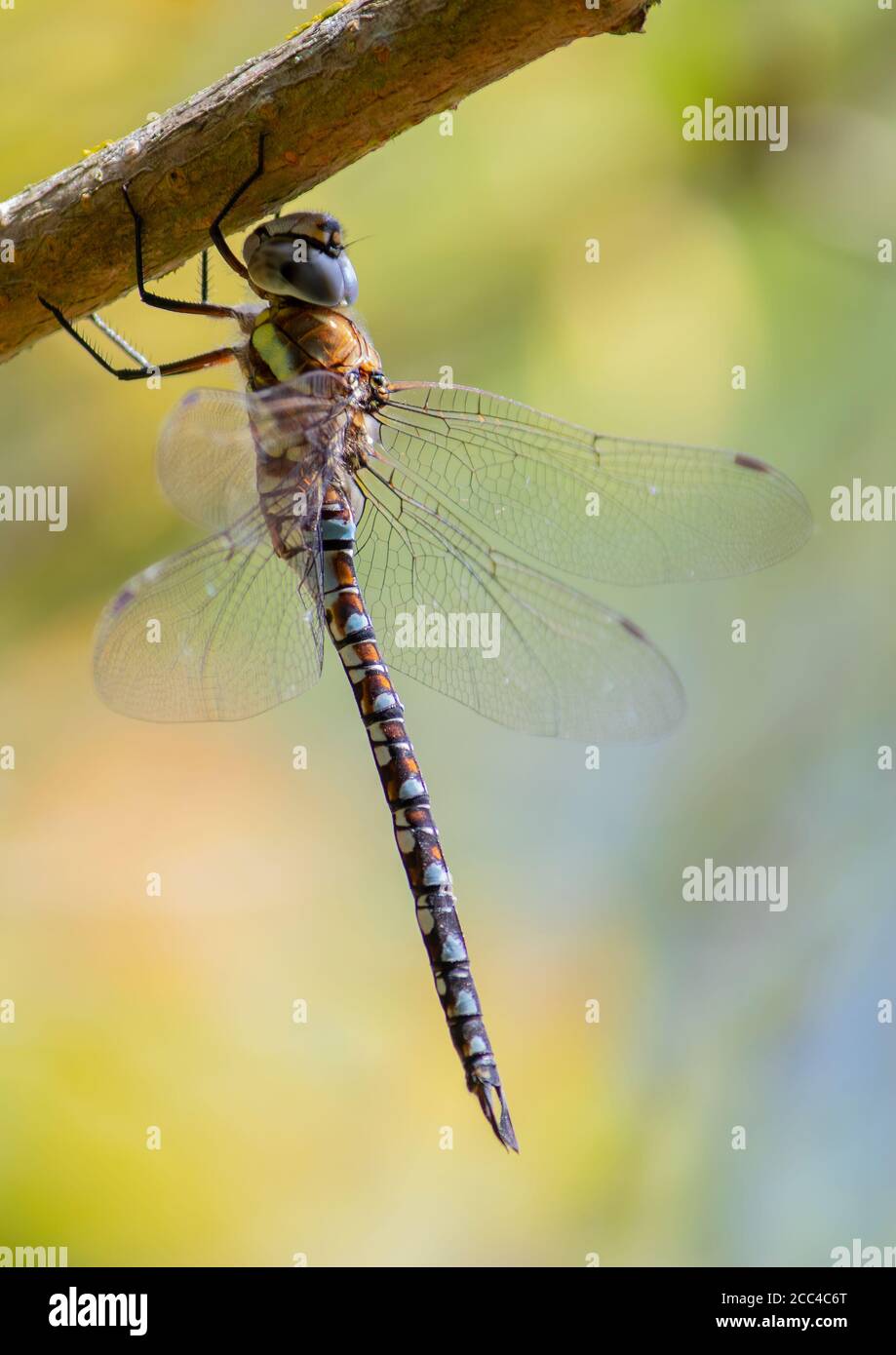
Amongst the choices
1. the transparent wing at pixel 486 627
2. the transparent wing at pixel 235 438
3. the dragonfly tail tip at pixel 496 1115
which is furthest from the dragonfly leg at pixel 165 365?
the dragonfly tail tip at pixel 496 1115

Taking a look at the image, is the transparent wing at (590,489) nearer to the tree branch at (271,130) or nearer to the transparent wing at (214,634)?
the transparent wing at (214,634)

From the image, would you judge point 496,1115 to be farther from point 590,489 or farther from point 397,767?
point 590,489

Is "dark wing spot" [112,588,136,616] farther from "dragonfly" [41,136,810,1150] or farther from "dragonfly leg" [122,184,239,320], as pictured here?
"dragonfly leg" [122,184,239,320]

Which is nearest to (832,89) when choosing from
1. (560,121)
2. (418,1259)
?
(560,121)

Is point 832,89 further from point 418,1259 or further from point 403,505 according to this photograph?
point 418,1259

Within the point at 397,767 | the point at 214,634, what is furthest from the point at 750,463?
the point at 214,634

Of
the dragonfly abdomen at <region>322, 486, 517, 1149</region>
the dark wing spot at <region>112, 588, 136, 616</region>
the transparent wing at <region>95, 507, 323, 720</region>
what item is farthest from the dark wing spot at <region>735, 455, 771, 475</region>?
the dark wing spot at <region>112, 588, 136, 616</region>
